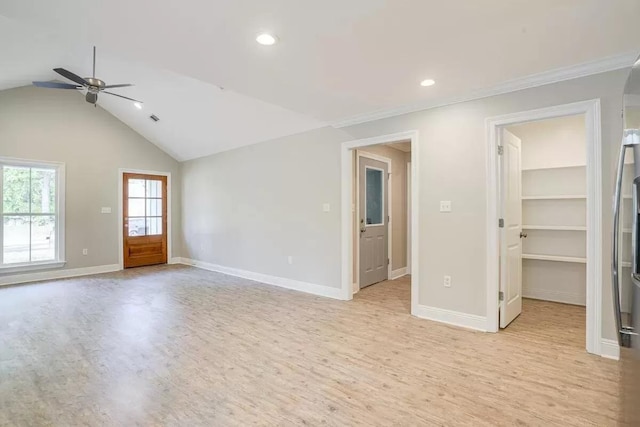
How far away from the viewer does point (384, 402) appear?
1.98m

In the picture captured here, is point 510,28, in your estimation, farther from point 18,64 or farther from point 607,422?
point 18,64

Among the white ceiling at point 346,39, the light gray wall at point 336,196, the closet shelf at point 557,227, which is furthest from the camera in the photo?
the closet shelf at point 557,227

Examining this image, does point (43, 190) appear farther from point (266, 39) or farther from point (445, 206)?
point (445, 206)

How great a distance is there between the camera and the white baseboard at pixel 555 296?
3.96 m

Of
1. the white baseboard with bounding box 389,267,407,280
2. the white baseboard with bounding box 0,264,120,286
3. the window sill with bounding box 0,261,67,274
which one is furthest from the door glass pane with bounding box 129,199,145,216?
the white baseboard with bounding box 389,267,407,280

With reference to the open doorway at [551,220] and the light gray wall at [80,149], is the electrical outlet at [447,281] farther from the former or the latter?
the light gray wall at [80,149]

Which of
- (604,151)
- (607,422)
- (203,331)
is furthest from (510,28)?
(203,331)

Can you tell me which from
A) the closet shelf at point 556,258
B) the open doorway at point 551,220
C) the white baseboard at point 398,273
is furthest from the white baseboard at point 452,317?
the white baseboard at point 398,273

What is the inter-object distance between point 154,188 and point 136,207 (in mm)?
605

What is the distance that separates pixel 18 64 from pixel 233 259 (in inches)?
172

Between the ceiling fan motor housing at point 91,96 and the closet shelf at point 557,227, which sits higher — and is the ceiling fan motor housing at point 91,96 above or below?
above

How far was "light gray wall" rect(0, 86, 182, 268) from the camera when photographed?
5434mm

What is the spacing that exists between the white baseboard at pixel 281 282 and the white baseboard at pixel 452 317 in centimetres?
115

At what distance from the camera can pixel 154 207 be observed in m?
7.30
